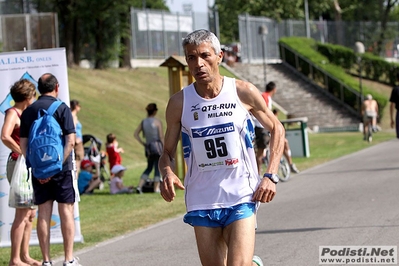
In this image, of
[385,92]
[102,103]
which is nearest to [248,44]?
[385,92]

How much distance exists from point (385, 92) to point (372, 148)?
71.2 feet

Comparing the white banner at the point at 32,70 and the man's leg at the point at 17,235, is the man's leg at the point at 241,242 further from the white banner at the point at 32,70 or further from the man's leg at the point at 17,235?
the white banner at the point at 32,70

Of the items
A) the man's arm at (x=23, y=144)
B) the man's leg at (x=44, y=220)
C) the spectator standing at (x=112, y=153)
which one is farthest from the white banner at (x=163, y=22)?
the man's leg at (x=44, y=220)

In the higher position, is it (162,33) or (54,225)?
(162,33)

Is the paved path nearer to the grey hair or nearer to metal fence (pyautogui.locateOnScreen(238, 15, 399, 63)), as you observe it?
the grey hair

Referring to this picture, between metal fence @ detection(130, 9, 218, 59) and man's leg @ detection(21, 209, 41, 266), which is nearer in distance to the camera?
man's leg @ detection(21, 209, 41, 266)

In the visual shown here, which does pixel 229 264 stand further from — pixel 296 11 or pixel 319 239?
pixel 296 11

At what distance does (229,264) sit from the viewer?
17.8 ft

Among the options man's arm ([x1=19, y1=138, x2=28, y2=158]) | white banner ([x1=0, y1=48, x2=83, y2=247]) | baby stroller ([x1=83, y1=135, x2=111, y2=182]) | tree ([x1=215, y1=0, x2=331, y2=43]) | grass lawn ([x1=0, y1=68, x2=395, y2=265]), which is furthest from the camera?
tree ([x1=215, y1=0, x2=331, y2=43])

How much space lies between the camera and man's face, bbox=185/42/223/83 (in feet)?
18.4

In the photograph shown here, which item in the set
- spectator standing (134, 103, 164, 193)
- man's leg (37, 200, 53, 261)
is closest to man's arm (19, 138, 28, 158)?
man's leg (37, 200, 53, 261)

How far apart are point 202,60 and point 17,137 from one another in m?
3.99

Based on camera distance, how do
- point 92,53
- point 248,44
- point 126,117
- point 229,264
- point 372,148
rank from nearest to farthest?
1. point 229,264
2. point 372,148
3. point 126,117
4. point 92,53
5. point 248,44

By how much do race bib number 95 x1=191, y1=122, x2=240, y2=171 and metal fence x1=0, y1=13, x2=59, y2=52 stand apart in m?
29.4
